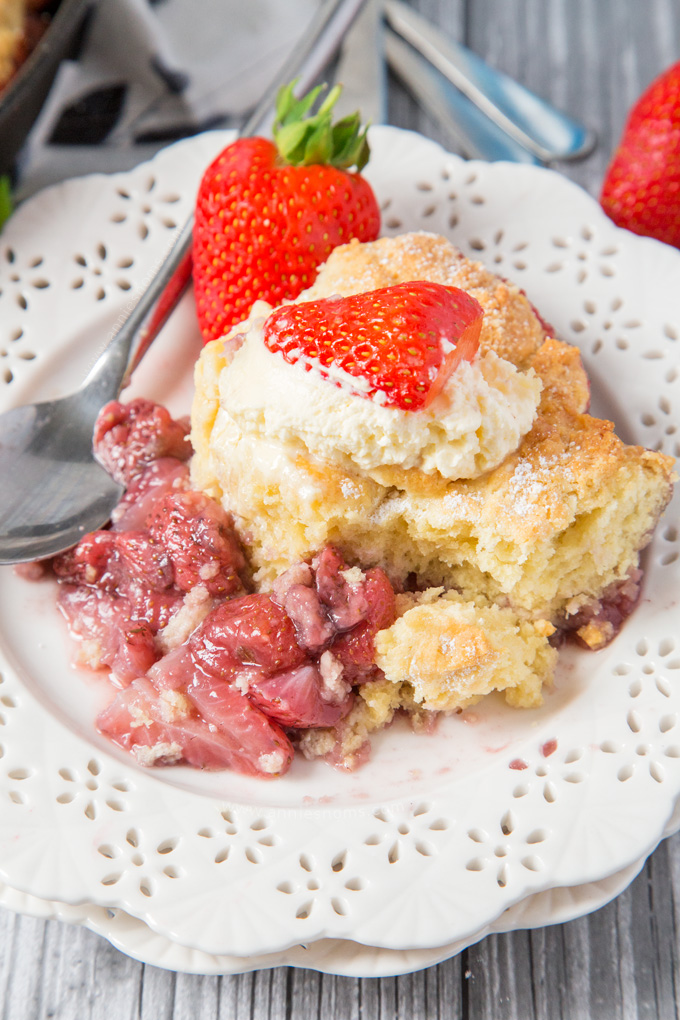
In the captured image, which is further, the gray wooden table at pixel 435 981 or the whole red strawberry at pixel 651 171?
the whole red strawberry at pixel 651 171

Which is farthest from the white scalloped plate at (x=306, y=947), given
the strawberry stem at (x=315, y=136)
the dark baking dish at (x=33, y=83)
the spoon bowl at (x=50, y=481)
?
the dark baking dish at (x=33, y=83)

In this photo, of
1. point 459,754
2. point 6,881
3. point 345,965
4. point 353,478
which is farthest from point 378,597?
point 6,881

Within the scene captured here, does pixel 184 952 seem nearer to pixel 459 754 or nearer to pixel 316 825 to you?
pixel 316 825

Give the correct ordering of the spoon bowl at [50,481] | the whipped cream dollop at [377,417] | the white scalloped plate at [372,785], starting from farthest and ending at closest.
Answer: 1. the spoon bowl at [50,481]
2. the whipped cream dollop at [377,417]
3. the white scalloped plate at [372,785]

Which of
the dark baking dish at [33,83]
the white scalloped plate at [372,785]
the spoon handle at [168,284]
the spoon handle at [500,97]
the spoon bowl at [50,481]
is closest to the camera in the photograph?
the white scalloped plate at [372,785]

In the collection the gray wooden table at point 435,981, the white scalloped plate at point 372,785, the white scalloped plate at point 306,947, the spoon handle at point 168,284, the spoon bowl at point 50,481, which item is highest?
the spoon handle at point 168,284

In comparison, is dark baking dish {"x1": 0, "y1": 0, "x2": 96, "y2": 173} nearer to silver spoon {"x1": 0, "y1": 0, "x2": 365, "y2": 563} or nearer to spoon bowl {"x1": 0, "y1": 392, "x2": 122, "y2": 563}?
silver spoon {"x1": 0, "y1": 0, "x2": 365, "y2": 563}

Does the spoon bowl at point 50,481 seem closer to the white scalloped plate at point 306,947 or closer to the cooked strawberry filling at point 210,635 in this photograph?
the cooked strawberry filling at point 210,635

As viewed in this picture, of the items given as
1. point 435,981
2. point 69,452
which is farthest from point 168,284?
point 435,981
